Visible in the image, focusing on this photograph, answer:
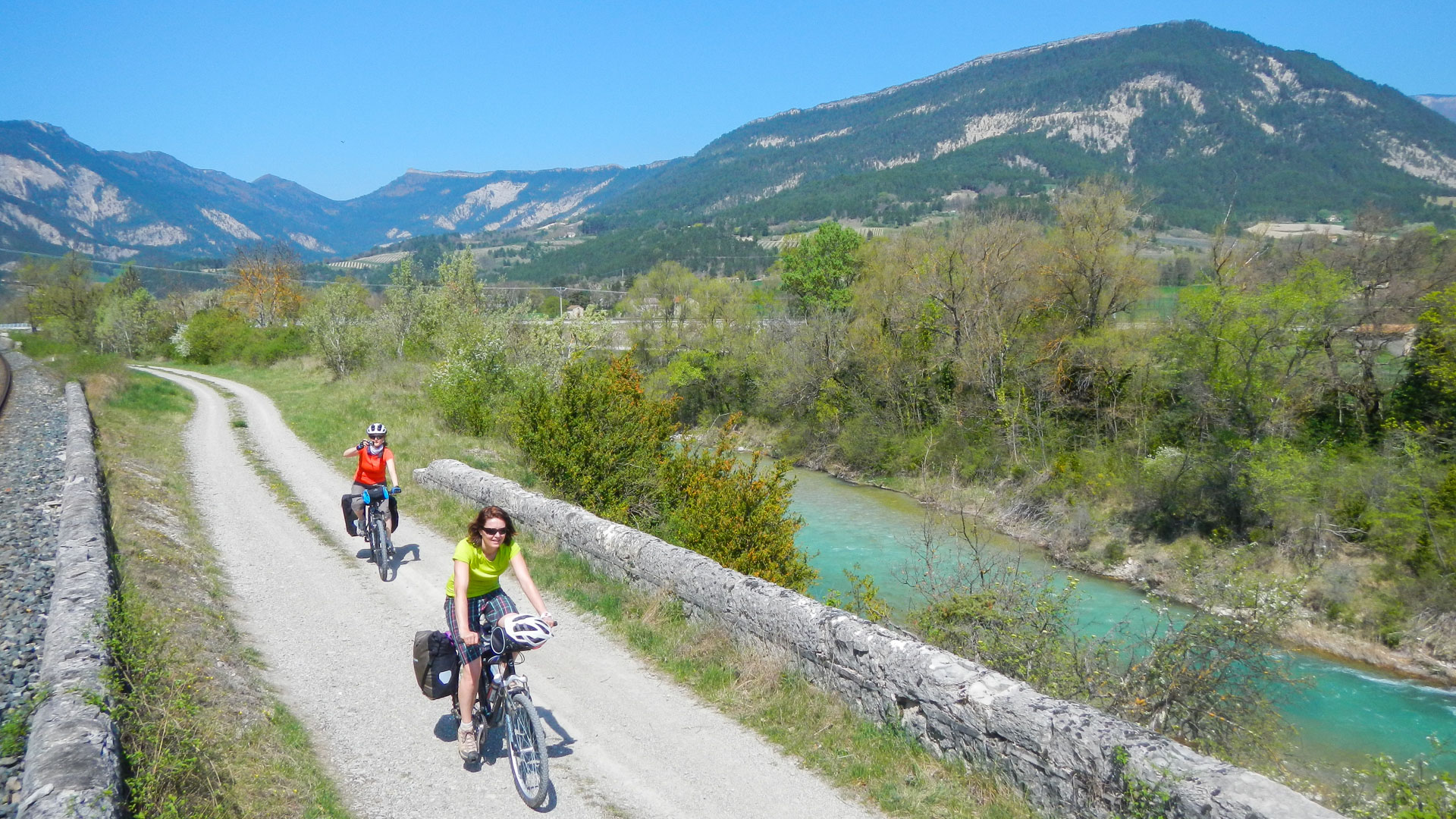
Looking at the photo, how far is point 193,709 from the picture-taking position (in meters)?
5.26

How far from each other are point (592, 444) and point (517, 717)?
904 cm

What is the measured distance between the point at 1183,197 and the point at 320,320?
132 meters

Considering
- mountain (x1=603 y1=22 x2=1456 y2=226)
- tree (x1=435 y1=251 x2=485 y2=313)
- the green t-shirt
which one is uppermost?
mountain (x1=603 y1=22 x2=1456 y2=226)

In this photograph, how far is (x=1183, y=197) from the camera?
12700 cm

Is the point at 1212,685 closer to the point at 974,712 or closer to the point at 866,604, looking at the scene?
the point at 974,712

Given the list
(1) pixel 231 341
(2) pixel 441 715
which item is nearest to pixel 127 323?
(1) pixel 231 341

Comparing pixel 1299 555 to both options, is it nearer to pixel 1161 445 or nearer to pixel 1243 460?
pixel 1243 460

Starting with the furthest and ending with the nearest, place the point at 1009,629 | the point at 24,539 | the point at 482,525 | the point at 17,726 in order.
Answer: the point at 24,539
the point at 1009,629
the point at 482,525
the point at 17,726

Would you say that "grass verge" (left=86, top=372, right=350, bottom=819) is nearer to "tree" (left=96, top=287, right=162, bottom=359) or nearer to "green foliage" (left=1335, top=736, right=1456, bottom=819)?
"green foliage" (left=1335, top=736, right=1456, bottom=819)

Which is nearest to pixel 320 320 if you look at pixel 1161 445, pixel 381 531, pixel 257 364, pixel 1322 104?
pixel 257 364

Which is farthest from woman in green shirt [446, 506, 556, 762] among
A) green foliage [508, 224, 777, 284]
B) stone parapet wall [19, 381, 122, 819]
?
green foliage [508, 224, 777, 284]

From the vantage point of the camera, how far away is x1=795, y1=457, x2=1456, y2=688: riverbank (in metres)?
16.0

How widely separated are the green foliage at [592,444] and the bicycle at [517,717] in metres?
8.41

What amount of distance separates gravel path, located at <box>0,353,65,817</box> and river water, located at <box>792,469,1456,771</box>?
850 cm
